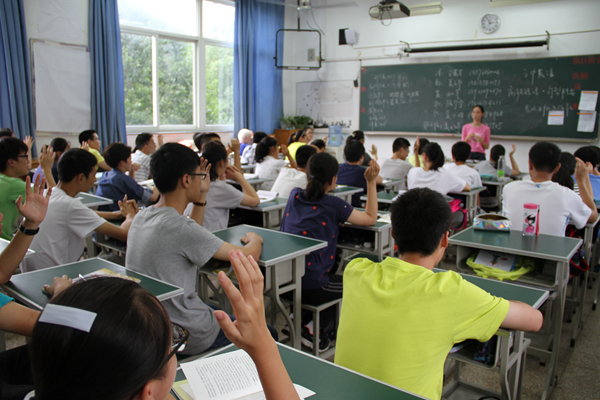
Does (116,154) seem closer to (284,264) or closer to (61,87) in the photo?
(284,264)

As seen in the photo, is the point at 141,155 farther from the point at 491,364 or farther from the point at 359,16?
the point at 359,16

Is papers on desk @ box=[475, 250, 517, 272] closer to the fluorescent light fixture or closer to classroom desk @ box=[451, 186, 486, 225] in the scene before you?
classroom desk @ box=[451, 186, 486, 225]

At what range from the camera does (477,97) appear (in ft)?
24.8

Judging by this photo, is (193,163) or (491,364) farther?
(193,163)

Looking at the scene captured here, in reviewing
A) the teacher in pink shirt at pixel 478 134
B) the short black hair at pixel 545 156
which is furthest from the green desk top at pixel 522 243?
the teacher in pink shirt at pixel 478 134

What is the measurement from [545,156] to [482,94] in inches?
207

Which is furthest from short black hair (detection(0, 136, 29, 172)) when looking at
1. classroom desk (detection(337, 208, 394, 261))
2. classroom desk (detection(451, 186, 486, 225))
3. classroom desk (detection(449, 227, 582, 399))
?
classroom desk (detection(451, 186, 486, 225))

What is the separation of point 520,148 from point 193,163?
678cm

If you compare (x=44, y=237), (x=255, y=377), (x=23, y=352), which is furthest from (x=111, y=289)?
(x=44, y=237)

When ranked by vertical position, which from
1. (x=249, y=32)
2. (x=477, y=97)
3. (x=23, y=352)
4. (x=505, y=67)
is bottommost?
(x=23, y=352)

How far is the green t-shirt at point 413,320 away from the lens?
1.20m

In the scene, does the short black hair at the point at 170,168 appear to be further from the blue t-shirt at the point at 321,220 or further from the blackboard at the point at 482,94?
the blackboard at the point at 482,94

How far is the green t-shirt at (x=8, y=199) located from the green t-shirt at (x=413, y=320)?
2.38 metres

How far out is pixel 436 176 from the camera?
4.02 meters
